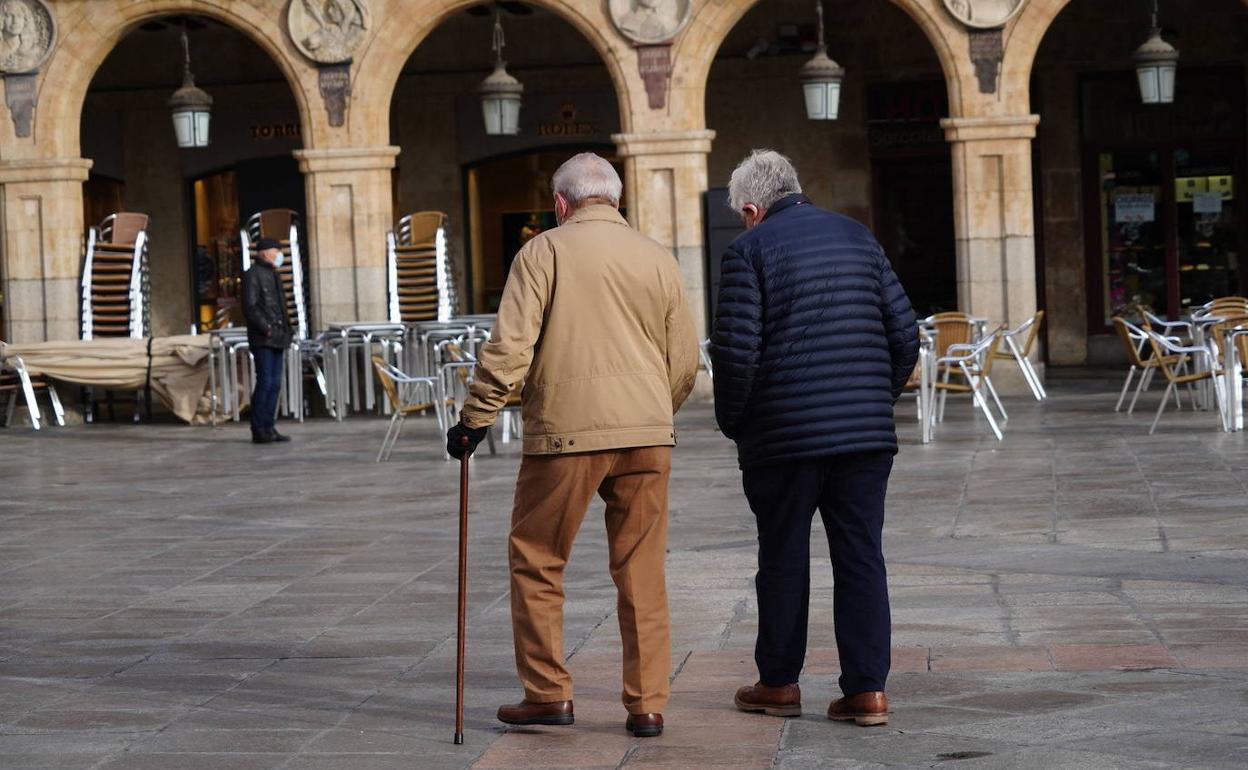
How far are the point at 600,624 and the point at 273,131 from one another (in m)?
17.4

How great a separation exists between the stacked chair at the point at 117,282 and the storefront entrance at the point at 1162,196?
1023 centimetres

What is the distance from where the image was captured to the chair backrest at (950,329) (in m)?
16.3

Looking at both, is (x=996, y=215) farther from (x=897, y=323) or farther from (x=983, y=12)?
(x=897, y=323)

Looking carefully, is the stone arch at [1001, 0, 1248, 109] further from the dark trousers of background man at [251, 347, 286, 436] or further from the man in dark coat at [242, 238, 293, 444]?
the dark trousers of background man at [251, 347, 286, 436]

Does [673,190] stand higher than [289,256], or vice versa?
[673,190]

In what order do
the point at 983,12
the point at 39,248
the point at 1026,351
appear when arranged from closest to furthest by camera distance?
the point at 1026,351 < the point at 983,12 < the point at 39,248

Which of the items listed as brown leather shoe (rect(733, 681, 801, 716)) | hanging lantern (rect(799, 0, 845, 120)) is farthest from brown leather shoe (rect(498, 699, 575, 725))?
hanging lantern (rect(799, 0, 845, 120))

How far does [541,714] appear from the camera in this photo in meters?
5.70

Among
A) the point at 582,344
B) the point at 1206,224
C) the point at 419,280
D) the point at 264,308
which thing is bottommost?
the point at 582,344

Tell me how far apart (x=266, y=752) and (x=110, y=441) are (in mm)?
12486

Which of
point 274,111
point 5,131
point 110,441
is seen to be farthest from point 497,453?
point 274,111

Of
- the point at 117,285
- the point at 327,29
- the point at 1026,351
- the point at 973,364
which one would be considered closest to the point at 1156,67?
the point at 1026,351

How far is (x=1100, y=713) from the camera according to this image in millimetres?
5598

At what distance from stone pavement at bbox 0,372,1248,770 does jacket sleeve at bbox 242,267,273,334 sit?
303 centimetres
